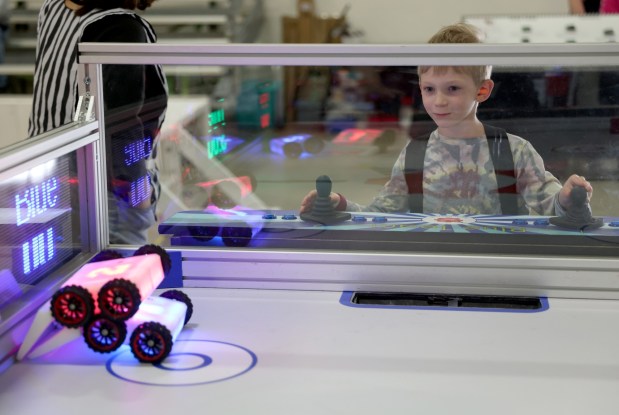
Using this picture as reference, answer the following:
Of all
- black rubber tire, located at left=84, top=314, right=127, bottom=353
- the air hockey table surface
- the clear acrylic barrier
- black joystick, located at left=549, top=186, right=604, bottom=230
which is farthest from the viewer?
black joystick, located at left=549, top=186, right=604, bottom=230

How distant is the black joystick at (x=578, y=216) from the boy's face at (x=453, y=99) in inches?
8.3

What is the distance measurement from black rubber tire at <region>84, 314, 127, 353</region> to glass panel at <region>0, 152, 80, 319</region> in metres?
0.13

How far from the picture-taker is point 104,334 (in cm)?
117

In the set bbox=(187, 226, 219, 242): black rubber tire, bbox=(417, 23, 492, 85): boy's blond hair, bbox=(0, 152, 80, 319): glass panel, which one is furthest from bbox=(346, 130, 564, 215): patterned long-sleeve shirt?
bbox=(0, 152, 80, 319): glass panel

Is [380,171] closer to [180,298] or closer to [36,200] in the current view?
[180,298]

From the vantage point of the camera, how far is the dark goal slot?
1.43m

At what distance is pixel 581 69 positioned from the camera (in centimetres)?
149

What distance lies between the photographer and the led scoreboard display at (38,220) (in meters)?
1.22

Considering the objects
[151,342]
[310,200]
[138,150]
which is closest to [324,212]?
[310,200]

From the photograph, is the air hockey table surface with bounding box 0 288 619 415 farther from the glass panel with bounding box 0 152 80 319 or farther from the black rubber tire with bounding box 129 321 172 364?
the glass panel with bounding box 0 152 80 319

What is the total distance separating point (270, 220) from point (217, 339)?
1.11 feet

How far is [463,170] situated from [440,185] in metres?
0.05

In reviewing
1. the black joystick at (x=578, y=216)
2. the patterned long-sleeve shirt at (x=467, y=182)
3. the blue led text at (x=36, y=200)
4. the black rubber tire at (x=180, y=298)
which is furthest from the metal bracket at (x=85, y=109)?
the black joystick at (x=578, y=216)

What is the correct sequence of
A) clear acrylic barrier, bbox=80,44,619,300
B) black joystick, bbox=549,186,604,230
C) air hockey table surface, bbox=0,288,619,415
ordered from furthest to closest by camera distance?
black joystick, bbox=549,186,604,230, clear acrylic barrier, bbox=80,44,619,300, air hockey table surface, bbox=0,288,619,415
